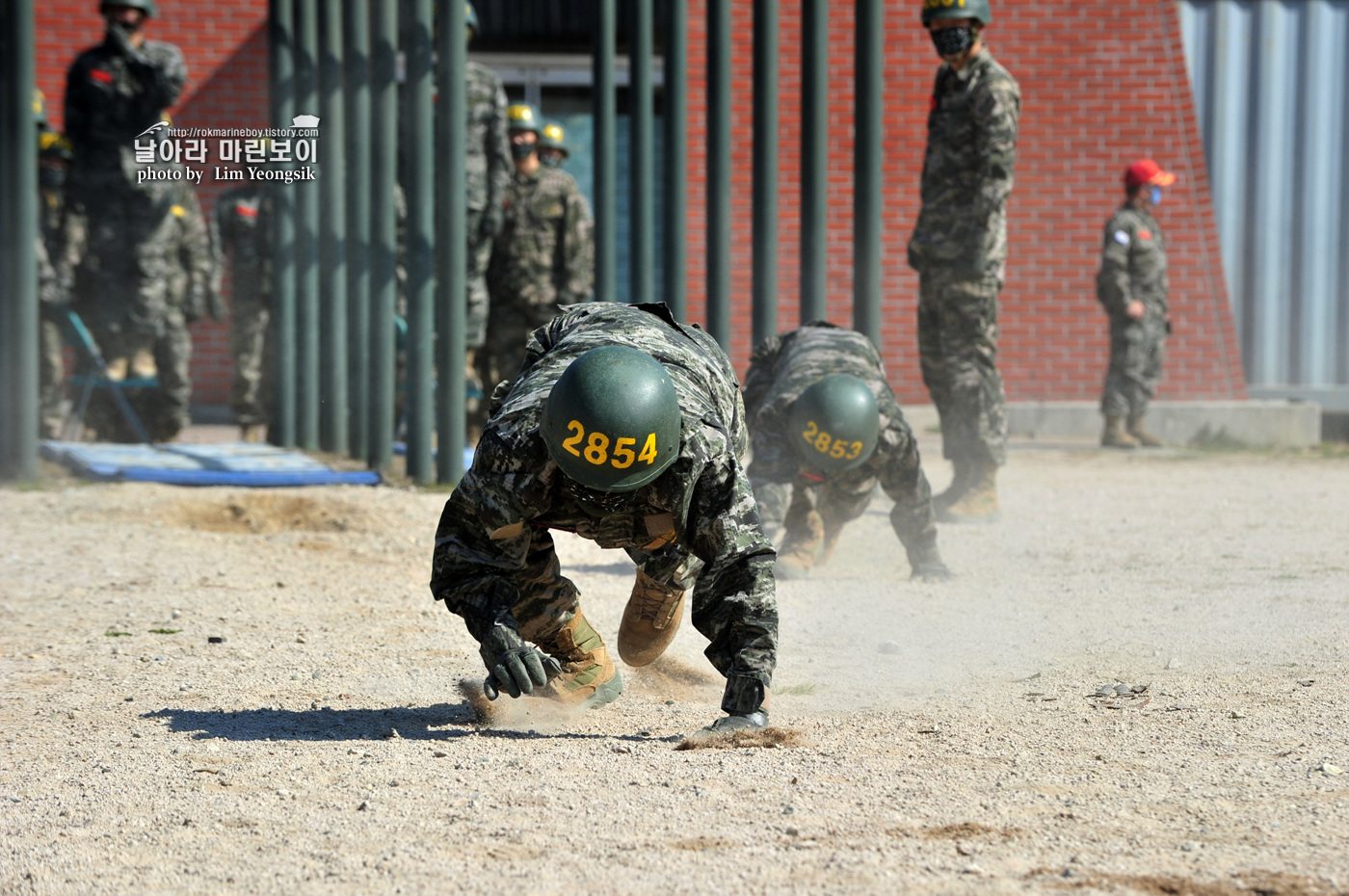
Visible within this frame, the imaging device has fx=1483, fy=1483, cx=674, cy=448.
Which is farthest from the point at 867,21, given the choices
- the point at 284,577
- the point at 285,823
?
the point at 285,823

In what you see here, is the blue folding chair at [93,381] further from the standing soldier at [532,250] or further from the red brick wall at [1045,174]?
the red brick wall at [1045,174]

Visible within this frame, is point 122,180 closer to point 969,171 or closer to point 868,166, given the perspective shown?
point 868,166

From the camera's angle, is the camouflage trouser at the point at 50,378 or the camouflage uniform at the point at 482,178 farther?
the camouflage trouser at the point at 50,378

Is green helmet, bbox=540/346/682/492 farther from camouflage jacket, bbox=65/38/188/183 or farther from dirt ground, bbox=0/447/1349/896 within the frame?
camouflage jacket, bbox=65/38/188/183

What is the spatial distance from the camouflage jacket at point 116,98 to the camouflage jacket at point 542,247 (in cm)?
217

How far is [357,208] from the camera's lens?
28.2 ft

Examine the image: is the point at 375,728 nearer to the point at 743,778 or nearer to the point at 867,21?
the point at 743,778

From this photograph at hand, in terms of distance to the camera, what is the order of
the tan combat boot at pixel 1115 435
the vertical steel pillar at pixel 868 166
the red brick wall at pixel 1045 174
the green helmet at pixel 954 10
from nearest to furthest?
the green helmet at pixel 954 10
the vertical steel pillar at pixel 868 166
the tan combat boot at pixel 1115 435
the red brick wall at pixel 1045 174

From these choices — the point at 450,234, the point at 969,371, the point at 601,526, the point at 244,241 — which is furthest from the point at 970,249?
the point at 244,241

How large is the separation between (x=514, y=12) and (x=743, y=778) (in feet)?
35.3

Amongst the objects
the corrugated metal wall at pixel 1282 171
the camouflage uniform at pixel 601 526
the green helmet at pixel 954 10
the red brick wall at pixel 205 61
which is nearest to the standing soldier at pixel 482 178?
the green helmet at pixel 954 10

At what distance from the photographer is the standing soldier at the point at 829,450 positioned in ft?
16.6

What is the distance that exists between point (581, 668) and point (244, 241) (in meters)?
8.11

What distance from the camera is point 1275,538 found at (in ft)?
21.5
